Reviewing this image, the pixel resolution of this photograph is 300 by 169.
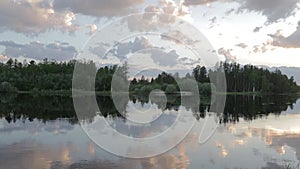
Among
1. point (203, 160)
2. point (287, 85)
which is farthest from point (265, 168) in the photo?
point (287, 85)

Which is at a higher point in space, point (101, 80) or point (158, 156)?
point (101, 80)

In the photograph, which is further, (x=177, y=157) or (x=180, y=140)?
(x=180, y=140)

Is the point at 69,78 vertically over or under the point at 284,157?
over

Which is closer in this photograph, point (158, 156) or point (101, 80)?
point (158, 156)

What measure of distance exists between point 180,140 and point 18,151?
874 centimetres

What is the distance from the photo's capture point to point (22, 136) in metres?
22.0

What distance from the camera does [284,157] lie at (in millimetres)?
17094

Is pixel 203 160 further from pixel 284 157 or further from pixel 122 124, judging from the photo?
pixel 122 124

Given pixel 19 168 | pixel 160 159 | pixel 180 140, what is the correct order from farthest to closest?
pixel 180 140 → pixel 160 159 → pixel 19 168

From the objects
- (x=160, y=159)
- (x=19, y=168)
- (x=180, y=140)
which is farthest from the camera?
(x=180, y=140)

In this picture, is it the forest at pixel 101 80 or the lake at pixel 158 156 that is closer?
the lake at pixel 158 156

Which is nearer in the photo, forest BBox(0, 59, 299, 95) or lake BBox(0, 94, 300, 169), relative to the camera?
lake BBox(0, 94, 300, 169)

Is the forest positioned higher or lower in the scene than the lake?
higher

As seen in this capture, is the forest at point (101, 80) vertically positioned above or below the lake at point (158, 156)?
above
